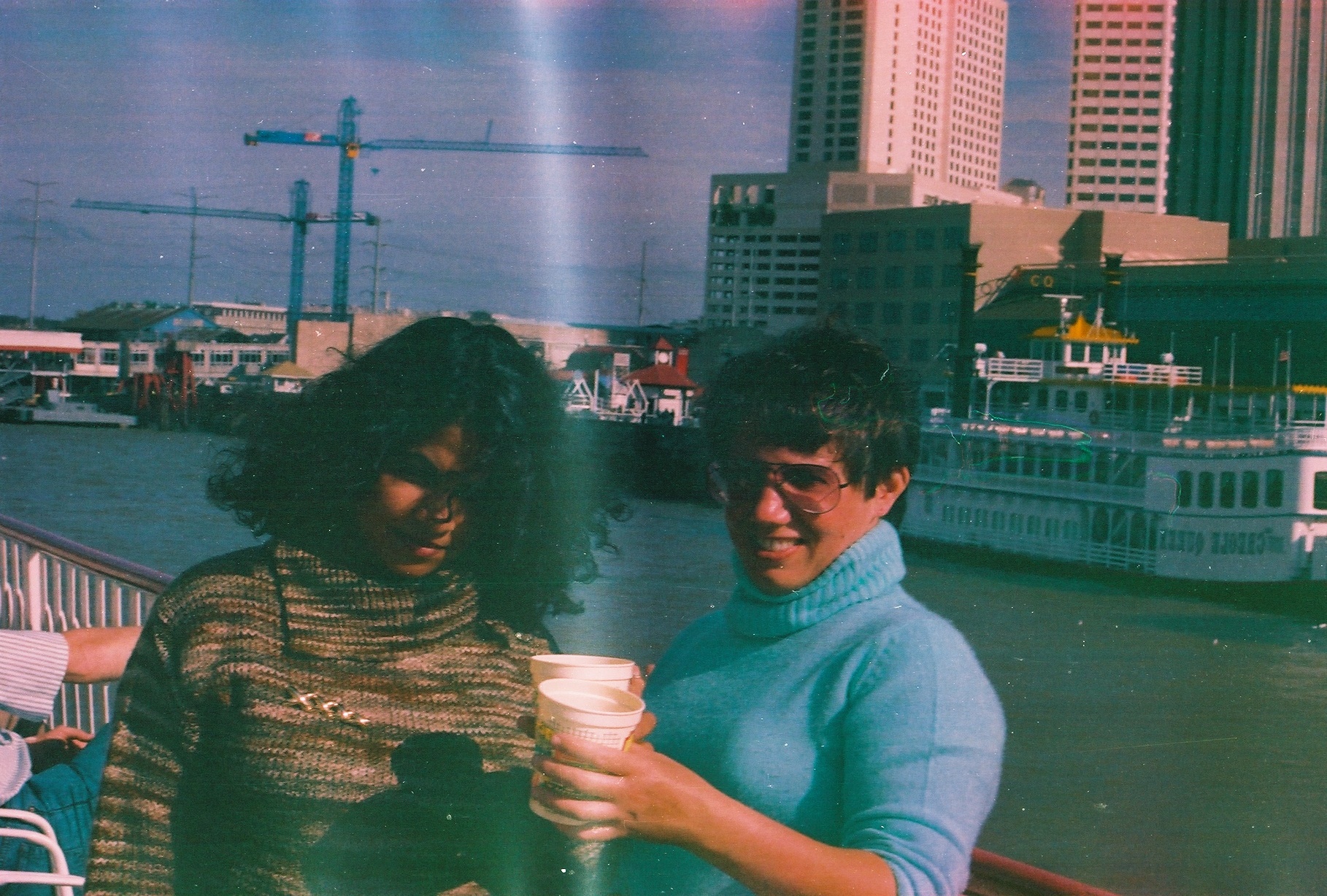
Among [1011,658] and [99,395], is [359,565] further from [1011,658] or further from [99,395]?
[1011,658]

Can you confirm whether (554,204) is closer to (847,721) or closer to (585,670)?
(585,670)

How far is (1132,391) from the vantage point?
1461mm

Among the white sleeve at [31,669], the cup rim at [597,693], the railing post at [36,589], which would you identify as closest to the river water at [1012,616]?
the railing post at [36,589]

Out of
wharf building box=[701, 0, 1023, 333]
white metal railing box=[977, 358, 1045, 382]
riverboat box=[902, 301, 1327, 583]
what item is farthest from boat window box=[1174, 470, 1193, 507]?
wharf building box=[701, 0, 1023, 333]

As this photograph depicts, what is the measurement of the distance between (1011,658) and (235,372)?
1280mm

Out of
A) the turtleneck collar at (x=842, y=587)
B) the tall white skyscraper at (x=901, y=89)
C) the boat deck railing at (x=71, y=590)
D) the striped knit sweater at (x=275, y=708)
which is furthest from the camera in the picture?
the boat deck railing at (x=71, y=590)

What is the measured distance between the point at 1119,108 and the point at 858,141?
1.15ft

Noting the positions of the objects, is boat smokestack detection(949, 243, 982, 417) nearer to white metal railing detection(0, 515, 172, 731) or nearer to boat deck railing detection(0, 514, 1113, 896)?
boat deck railing detection(0, 514, 1113, 896)

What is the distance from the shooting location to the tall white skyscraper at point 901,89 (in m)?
1.25

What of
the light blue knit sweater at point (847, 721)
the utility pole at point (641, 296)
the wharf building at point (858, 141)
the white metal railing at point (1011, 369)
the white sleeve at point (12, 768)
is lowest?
the white sleeve at point (12, 768)

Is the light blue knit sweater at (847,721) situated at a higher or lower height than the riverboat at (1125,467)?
lower

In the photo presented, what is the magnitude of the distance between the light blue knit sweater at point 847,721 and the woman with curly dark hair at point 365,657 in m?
0.26

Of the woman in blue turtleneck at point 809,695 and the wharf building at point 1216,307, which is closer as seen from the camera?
the woman in blue turtleneck at point 809,695

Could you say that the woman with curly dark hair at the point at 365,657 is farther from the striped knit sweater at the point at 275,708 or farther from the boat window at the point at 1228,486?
the boat window at the point at 1228,486
